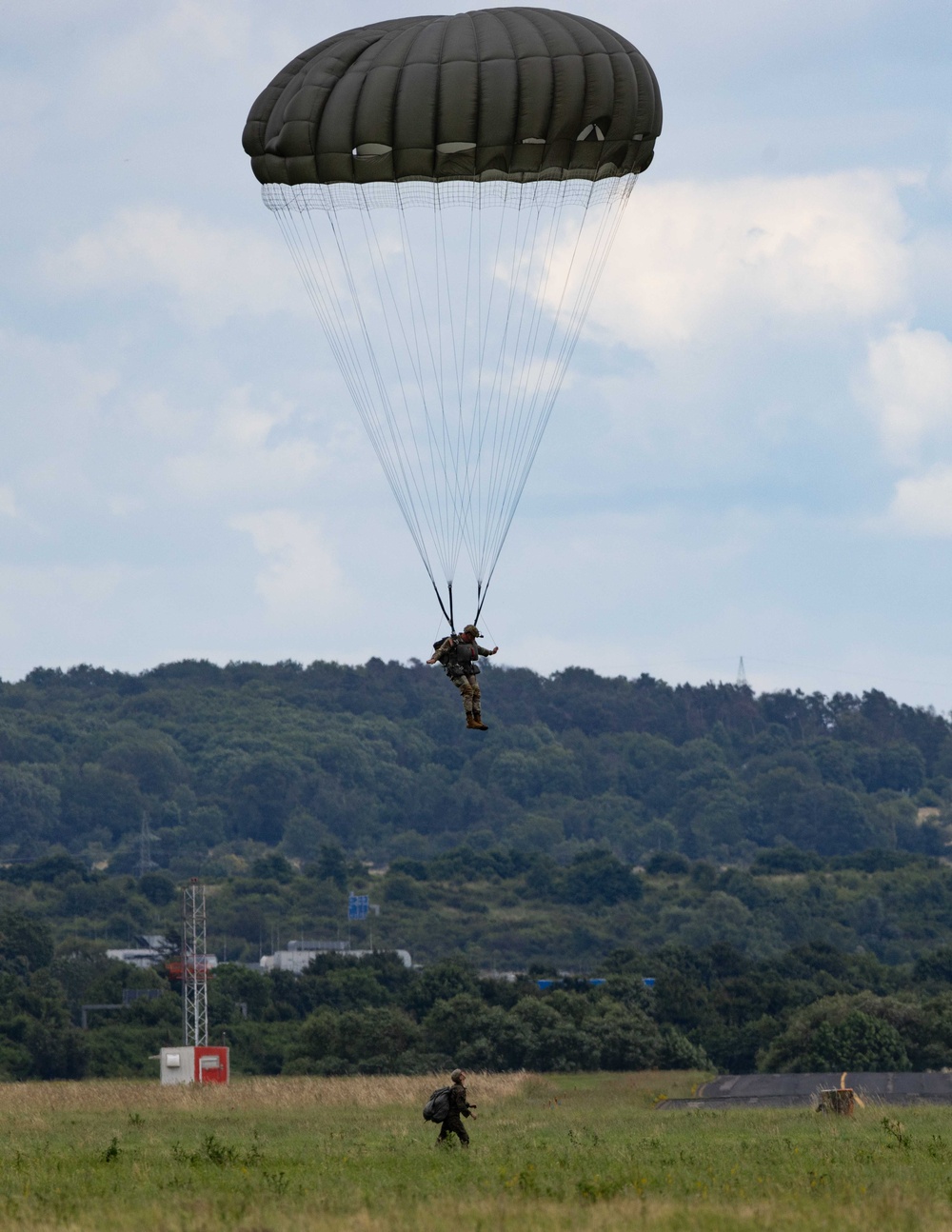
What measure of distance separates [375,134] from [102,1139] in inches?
756

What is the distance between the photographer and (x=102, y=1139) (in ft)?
114

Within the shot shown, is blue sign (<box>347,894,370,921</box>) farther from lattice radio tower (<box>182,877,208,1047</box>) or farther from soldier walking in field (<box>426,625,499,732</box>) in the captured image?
soldier walking in field (<box>426,625,499,732</box>)

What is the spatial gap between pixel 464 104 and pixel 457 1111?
688 inches

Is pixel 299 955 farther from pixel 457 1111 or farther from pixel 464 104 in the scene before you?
pixel 457 1111

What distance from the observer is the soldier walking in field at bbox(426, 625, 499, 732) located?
3300 cm

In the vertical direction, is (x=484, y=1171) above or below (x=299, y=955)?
above

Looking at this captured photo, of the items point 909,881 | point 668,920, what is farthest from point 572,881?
point 909,881

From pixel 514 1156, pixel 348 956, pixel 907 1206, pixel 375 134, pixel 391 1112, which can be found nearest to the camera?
pixel 907 1206

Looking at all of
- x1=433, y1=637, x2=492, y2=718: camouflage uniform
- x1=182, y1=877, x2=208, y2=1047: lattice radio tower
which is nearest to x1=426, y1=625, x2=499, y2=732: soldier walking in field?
x1=433, y1=637, x2=492, y2=718: camouflage uniform

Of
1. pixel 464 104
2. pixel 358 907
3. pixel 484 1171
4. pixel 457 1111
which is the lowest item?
pixel 484 1171

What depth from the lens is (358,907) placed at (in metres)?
188

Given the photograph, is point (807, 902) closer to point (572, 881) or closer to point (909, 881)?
point (909, 881)

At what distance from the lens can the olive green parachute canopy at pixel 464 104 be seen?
111 feet

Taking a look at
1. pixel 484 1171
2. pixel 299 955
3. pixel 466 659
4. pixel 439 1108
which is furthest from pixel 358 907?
pixel 484 1171
